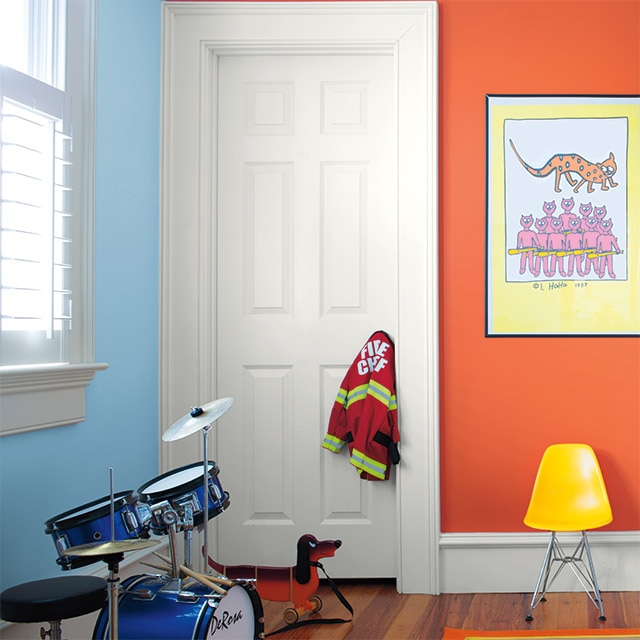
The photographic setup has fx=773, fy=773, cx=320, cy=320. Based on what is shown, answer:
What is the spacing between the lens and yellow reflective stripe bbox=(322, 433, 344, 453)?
322 centimetres

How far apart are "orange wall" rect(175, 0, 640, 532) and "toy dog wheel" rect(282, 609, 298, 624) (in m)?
0.78

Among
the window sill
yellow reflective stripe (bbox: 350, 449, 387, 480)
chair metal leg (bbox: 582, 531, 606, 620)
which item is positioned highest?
the window sill

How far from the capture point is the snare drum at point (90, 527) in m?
1.91

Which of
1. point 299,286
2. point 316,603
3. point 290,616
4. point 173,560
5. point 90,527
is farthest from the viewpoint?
point 299,286

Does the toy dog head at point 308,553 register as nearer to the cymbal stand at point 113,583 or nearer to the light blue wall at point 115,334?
the light blue wall at point 115,334

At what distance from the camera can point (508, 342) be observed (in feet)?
10.6

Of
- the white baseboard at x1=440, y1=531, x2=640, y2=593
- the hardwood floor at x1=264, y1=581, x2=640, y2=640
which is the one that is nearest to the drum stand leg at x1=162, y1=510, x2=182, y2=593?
the hardwood floor at x1=264, y1=581, x2=640, y2=640

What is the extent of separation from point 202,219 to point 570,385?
169 centimetres

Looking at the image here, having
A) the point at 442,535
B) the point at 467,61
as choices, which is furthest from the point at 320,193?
the point at 442,535

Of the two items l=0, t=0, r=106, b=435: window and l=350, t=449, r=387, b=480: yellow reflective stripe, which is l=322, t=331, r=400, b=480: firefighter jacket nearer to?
l=350, t=449, r=387, b=480: yellow reflective stripe

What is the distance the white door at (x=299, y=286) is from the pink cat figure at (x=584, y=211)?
79 cm

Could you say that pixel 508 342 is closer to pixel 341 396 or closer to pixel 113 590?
pixel 341 396

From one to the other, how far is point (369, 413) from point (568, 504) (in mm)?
858

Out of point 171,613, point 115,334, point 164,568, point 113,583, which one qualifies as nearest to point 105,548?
point 113,583
